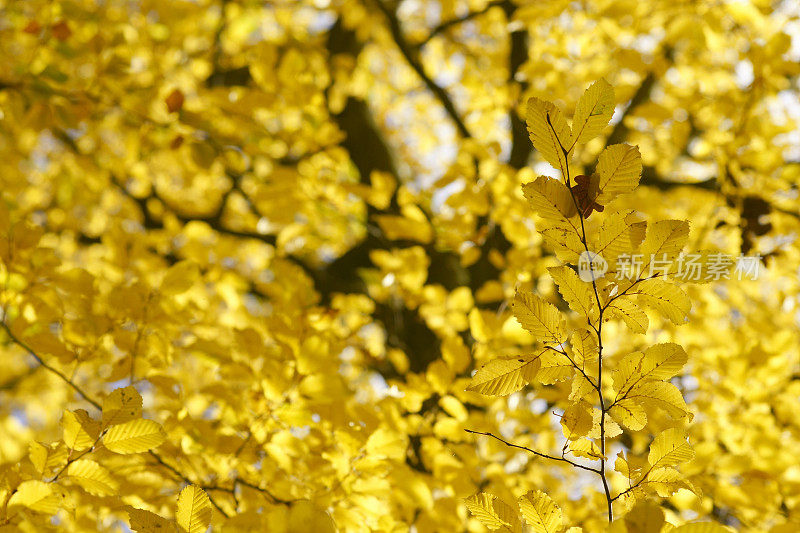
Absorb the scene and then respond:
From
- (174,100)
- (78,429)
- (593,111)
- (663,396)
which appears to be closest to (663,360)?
(663,396)

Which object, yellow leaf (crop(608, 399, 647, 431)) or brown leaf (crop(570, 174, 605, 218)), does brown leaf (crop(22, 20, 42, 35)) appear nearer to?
brown leaf (crop(570, 174, 605, 218))

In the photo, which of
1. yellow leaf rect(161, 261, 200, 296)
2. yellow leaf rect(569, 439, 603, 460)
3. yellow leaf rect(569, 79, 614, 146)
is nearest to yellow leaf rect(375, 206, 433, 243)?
yellow leaf rect(161, 261, 200, 296)

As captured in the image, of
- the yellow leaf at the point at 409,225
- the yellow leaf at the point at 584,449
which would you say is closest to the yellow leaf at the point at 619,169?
the yellow leaf at the point at 584,449

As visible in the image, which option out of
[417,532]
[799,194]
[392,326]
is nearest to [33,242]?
[417,532]

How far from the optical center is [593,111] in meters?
0.65

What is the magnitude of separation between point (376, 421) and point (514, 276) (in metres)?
0.82

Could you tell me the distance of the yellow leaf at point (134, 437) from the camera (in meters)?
0.85

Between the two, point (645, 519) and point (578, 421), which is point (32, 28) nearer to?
point (578, 421)

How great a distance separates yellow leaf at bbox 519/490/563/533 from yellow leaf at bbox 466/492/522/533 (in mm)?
22

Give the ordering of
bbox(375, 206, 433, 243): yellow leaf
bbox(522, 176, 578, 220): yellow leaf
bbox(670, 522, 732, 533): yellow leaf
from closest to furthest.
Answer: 1. bbox(670, 522, 732, 533): yellow leaf
2. bbox(522, 176, 578, 220): yellow leaf
3. bbox(375, 206, 433, 243): yellow leaf

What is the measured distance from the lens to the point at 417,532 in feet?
4.33

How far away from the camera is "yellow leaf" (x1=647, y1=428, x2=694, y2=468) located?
80 centimetres

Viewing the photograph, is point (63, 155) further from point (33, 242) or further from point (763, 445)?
point (763, 445)

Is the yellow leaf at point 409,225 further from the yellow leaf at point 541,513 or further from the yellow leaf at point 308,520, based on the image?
the yellow leaf at point 308,520
